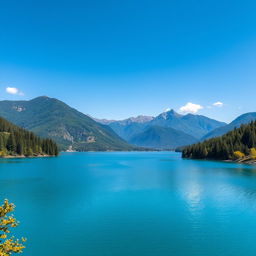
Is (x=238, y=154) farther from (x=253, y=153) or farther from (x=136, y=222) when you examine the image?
(x=136, y=222)

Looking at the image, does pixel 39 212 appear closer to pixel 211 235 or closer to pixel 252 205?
pixel 211 235

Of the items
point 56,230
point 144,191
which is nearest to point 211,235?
point 56,230

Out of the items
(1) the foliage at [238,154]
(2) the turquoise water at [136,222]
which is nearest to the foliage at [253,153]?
(1) the foliage at [238,154]

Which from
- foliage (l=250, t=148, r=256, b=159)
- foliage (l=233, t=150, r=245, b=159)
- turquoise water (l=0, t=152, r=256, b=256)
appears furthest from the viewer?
foliage (l=233, t=150, r=245, b=159)

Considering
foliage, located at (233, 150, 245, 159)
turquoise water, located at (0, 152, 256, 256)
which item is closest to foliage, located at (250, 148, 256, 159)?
foliage, located at (233, 150, 245, 159)

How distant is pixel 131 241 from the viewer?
108ft

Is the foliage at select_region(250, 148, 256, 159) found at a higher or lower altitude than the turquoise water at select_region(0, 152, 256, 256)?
higher

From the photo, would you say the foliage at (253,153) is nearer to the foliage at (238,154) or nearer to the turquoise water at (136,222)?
the foliage at (238,154)

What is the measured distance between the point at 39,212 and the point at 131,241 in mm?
22083

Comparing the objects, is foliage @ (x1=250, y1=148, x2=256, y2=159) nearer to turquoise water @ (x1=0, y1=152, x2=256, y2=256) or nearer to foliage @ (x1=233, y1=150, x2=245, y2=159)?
foliage @ (x1=233, y1=150, x2=245, y2=159)

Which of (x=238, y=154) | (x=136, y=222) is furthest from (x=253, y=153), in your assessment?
(x=136, y=222)

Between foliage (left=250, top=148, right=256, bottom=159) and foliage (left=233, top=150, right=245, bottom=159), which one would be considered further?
foliage (left=233, top=150, right=245, bottom=159)

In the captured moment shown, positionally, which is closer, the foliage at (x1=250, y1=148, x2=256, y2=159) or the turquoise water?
the turquoise water

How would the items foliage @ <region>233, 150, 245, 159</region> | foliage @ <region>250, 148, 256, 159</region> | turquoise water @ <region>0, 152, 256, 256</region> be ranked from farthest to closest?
1. foliage @ <region>233, 150, 245, 159</region>
2. foliage @ <region>250, 148, 256, 159</region>
3. turquoise water @ <region>0, 152, 256, 256</region>
